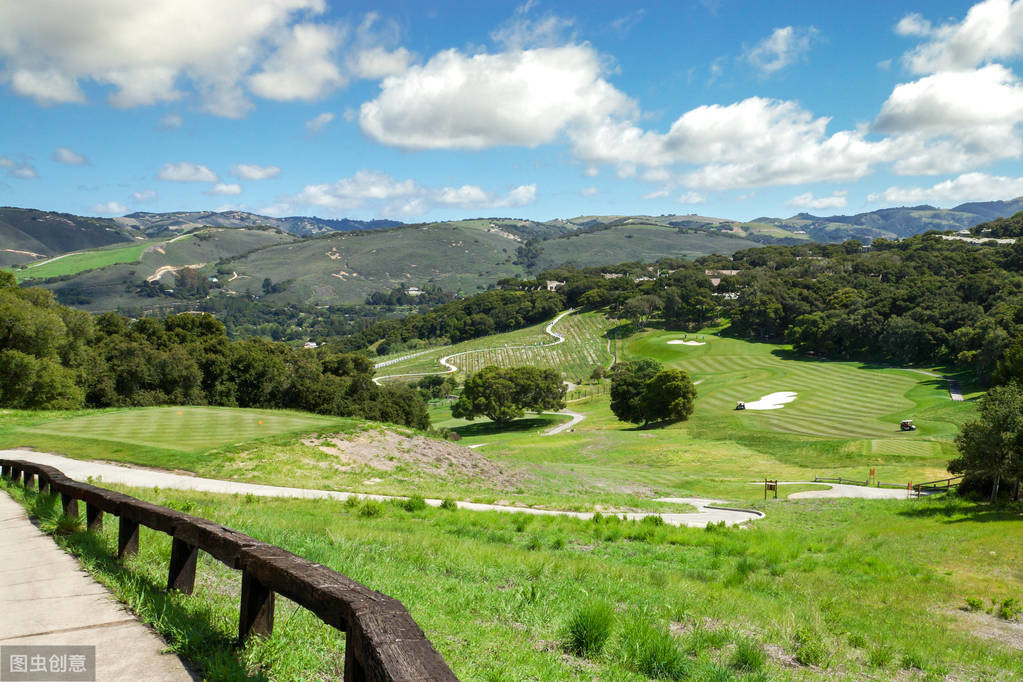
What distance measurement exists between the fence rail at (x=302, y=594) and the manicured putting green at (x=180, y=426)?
21338 mm

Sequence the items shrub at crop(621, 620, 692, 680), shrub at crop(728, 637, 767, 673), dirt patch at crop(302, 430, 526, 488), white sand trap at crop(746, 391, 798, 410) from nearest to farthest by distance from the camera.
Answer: shrub at crop(621, 620, 692, 680)
shrub at crop(728, 637, 767, 673)
dirt patch at crop(302, 430, 526, 488)
white sand trap at crop(746, 391, 798, 410)

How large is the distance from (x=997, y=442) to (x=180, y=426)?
36690 mm

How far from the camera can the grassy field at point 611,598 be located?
16.1 feet

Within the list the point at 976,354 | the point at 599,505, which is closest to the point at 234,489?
the point at 599,505

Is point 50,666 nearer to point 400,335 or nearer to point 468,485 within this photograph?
point 468,485

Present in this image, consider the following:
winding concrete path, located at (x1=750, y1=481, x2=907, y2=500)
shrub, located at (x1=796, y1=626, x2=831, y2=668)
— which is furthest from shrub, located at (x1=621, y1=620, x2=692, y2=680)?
winding concrete path, located at (x1=750, y1=481, x2=907, y2=500)

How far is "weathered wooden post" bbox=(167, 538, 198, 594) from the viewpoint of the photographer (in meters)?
5.27

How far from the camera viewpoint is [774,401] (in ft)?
239

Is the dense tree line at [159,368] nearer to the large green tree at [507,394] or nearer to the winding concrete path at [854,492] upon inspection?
the large green tree at [507,394]

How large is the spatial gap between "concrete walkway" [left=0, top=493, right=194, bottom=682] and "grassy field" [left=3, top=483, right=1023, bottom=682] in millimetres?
162

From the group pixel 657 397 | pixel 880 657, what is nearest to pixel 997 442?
pixel 880 657

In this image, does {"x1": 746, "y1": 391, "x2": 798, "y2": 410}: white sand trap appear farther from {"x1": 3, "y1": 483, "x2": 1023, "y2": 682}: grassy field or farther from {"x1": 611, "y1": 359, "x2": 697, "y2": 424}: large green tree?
{"x1": 3, "y1": 483, "x2": 1023, "y2": 682}: grassy field

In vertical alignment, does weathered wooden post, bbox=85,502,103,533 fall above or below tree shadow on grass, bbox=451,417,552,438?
above

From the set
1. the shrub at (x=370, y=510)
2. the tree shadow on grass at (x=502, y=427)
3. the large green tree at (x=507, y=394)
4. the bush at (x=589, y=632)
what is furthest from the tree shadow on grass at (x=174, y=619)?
the large green tree at (x=507, y=394)
